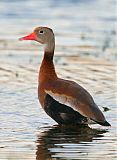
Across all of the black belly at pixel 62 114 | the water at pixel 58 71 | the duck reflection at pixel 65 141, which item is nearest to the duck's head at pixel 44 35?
the water at pixel 58 71

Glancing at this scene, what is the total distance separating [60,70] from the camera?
52.5 feet

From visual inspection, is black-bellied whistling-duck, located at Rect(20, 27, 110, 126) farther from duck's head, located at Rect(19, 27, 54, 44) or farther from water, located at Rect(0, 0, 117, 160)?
duck's head, located at Rect(19, 27, 54, 44)

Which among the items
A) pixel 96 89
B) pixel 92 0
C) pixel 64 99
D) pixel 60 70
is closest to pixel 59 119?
pixel 64 99

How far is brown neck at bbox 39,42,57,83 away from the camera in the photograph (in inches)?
491

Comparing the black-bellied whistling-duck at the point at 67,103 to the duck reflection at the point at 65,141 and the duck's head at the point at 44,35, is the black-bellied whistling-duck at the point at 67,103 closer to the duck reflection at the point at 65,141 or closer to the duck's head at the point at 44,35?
the duck reflection at the point at 65,141

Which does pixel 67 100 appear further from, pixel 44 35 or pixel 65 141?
pixel 44 35

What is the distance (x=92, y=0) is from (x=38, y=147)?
15.6 m

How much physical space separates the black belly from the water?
121 millimetres

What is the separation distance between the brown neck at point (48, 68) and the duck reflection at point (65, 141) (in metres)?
0.80

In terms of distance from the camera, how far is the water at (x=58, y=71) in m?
10.7

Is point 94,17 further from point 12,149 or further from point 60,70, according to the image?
point 12,149

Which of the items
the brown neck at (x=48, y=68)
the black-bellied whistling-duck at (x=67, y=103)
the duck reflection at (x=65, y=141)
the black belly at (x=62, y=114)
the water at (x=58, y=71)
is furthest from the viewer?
the brown neck at (x=48, y=68)

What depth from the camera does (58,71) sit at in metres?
15.9

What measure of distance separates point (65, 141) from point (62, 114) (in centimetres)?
91
